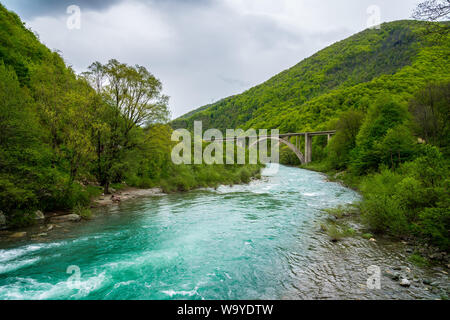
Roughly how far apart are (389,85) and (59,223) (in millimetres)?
78651

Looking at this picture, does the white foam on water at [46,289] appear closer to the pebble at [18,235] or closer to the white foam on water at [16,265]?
the white foam on water at [16,265]

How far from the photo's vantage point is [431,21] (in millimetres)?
6586

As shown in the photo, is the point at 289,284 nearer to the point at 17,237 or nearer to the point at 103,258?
the point at 103,258

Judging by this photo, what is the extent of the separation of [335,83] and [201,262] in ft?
356

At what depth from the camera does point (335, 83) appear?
96938 mm

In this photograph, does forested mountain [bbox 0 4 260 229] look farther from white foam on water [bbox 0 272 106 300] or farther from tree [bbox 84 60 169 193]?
white foam on water [bbox 0 272 106 300]

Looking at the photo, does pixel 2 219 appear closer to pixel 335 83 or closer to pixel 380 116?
pixel 380 116

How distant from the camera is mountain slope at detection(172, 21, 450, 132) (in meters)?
65.1

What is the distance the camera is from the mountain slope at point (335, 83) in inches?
2562

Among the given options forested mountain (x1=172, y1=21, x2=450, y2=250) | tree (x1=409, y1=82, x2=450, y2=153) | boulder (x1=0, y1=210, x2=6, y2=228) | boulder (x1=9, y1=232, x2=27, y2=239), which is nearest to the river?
boulder (x1=9, y1=232, x2=27, y2=239)

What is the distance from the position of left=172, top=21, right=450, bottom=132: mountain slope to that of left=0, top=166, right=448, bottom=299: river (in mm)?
49239

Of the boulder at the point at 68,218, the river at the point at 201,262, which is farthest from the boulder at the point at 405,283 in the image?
the boulder at the point at 68,218

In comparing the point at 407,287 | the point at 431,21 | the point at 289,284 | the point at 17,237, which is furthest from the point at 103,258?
the point at 431,21

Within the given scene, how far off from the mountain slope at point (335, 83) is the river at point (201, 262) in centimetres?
4924
